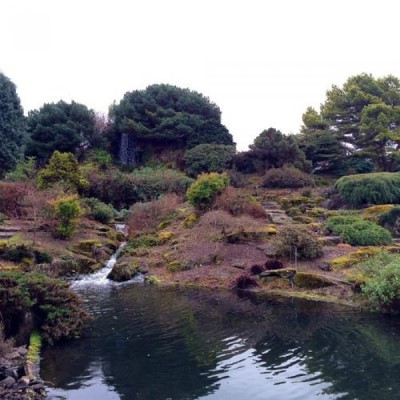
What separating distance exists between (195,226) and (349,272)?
9.37 meters

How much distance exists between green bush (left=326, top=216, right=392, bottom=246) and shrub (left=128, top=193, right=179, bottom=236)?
→ 9859mm

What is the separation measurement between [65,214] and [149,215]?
5891mm

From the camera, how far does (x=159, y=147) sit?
43094 millimetres

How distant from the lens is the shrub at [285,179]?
32438mm

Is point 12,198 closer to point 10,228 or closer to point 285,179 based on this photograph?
point 10,228

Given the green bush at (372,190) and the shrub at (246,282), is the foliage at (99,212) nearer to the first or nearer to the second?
the shrub at (246,282)

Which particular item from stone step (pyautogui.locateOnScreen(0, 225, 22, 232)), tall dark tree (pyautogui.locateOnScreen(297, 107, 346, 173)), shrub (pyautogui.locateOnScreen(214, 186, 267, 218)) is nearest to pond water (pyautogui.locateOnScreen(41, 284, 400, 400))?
shrub (pyautogui.locateOnScreen(214, 186, 267, 218))

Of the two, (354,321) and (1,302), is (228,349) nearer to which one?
(354,321)

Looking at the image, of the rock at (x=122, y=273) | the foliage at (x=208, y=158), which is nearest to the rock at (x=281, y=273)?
the rock at (x=122, y=273)

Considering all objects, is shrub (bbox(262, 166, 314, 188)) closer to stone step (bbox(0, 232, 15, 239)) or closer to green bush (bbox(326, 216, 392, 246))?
green bush (bbox(326, 216, 392, 246))

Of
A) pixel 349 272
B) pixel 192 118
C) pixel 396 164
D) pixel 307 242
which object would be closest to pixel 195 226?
pixel 307 242

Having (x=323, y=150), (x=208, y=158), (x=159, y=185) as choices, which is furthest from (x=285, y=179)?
(x=159, y=185)

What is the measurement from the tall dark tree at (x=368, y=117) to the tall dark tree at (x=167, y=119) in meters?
9.83

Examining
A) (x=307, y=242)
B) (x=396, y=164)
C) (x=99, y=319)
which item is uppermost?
(x=396, y=164)
